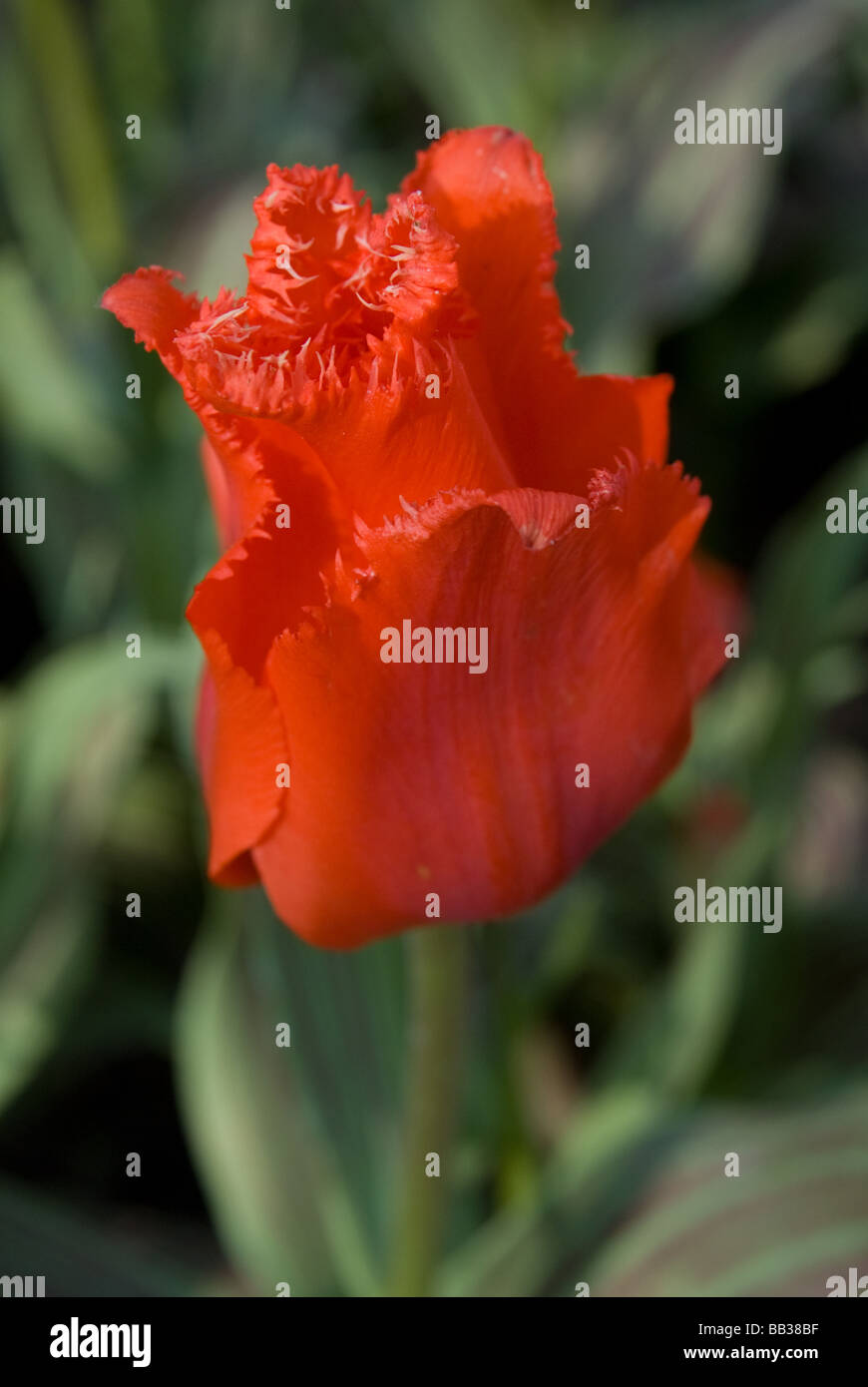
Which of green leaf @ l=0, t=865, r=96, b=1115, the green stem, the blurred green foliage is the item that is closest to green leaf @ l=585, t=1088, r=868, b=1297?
the blurred green foliage

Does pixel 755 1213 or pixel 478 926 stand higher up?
pixel 478 926

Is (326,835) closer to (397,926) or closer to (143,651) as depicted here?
(397,926)

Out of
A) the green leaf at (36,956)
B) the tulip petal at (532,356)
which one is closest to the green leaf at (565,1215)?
the green leaf at (36,956)

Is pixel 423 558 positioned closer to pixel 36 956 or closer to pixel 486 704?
pixel 486 704

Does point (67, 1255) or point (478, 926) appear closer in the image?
point (67, 1255)

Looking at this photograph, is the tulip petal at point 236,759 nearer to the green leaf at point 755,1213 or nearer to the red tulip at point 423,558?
the red tulip at point 423,558

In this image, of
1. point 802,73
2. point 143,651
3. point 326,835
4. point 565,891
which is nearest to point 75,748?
point 143,651

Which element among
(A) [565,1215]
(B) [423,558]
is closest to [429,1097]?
(A) [565,1215]
